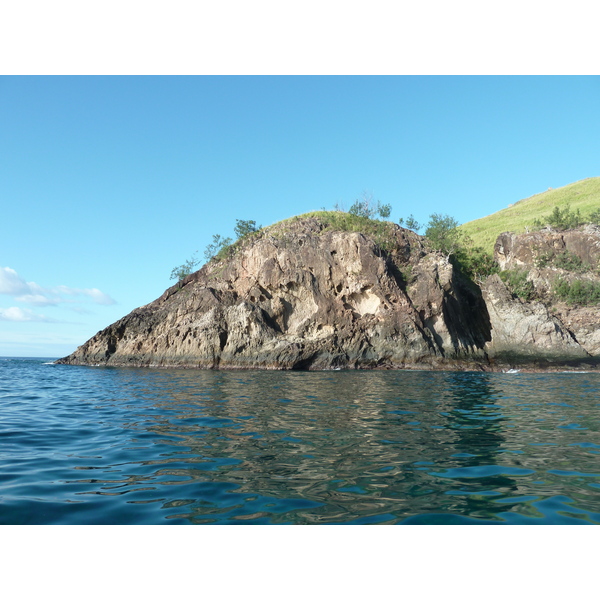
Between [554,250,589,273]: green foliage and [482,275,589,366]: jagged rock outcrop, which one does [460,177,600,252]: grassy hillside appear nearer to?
[554,250,589,273]: green foliage

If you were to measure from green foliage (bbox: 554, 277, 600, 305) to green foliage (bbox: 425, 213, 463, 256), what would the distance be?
1153 cm

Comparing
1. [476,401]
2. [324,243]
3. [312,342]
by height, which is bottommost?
[476,401]

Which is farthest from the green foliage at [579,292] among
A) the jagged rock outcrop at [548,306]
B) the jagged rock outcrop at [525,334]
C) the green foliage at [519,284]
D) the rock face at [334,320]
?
the jagged rock outcrop at [525,334]

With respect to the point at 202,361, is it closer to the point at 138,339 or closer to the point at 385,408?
the point at 138,339

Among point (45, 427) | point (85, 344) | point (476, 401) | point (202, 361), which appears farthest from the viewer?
point (85, 344)

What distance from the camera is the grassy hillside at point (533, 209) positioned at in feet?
206

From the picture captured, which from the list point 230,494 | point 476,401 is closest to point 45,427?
point 230,494

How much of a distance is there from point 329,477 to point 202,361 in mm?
31746

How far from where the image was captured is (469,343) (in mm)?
39438

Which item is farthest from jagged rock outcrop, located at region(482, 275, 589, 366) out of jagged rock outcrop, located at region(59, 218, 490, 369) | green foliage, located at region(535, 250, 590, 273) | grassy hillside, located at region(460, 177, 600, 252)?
grassy hillside, located at region(460, 177, 600, 252)

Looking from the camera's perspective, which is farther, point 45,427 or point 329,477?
point 45,427

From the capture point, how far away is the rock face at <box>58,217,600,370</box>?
35938mm

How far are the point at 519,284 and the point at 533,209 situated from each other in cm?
4334

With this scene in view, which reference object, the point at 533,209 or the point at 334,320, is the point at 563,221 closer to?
the point at 334,320
